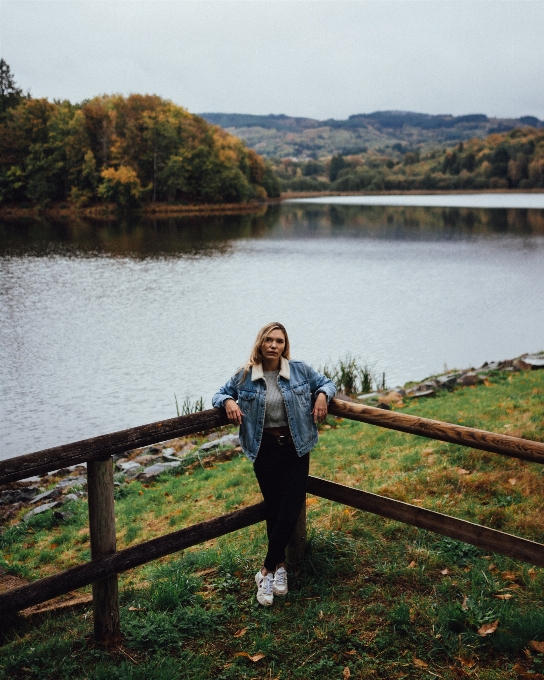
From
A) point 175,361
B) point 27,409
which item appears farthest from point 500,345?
point 27,409

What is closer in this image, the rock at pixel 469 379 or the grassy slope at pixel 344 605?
the grassy slope at pixel 344 605

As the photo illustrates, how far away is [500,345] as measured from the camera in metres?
22.2

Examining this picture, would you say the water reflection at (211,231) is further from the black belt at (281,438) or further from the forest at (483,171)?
the forest at (483,171)

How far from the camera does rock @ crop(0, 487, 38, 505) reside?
11170 millimetres

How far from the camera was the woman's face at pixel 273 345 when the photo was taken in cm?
499

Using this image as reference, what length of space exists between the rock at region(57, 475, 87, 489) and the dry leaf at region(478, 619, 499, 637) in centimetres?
826

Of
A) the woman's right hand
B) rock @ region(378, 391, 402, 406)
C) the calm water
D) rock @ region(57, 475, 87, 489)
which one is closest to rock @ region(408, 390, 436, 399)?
rock @ region(378, 391, 402, 406)

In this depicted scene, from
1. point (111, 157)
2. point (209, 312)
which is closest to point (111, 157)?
point (111, 157)

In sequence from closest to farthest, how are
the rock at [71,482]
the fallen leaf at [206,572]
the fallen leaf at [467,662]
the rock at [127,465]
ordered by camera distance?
the fallen leaf at [467,662]
the fallen leaf at [206,572]
the rock at [71,482]
the rock at [127,465]

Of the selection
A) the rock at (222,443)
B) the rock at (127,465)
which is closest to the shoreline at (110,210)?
the rock at (127,465)

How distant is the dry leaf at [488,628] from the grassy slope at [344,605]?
30mm

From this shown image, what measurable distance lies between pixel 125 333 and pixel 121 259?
2201cm

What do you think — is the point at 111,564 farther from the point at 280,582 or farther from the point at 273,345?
the point at 273,345

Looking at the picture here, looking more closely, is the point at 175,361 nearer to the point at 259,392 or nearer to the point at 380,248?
the point at 259,392
